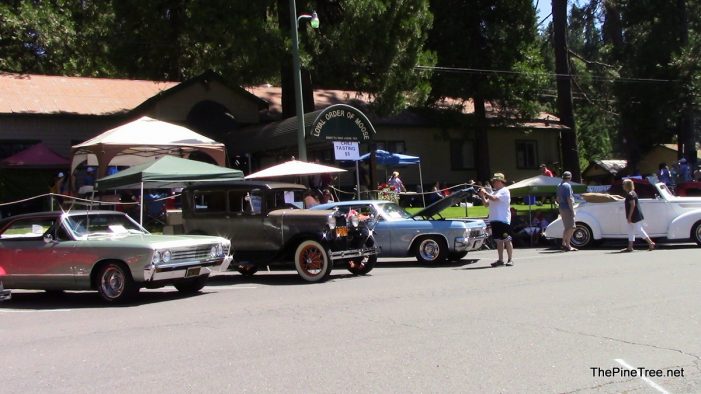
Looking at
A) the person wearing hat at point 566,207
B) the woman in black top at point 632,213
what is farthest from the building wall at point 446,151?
the woman in black top at point 632,213

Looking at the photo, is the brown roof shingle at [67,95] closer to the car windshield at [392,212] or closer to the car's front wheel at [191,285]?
the car windshield at [392,212]

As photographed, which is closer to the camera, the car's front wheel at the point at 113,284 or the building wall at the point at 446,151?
the car's front wheel at the point at 113,284

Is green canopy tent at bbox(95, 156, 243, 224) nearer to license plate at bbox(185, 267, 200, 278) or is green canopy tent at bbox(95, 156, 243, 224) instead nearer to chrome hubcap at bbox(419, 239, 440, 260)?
license plate at bbox(185, 267, 200, 278)

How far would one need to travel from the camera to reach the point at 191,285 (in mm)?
11414

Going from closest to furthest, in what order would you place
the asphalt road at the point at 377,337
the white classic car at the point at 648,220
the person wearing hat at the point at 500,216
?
1. the asphalt road at the point at 377,337
2. the person wearing hat at the point at 500,216
3. the white classic car at the point at 648,220

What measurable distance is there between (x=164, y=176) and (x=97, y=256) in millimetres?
4532

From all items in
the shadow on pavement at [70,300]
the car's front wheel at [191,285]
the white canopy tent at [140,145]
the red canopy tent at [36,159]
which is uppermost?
the red canopy tent at [36,159]

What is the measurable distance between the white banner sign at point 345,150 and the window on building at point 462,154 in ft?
48.5

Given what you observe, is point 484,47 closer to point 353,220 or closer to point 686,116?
point 686,116

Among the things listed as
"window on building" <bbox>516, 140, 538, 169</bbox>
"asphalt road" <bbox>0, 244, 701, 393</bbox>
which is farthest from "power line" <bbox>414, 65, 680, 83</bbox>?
"asphalt road" <bbox>0, 244, 701, 393</bbox>

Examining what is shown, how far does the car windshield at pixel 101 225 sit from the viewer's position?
10725mm

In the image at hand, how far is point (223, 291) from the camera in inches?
451

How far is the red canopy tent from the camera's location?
77.1ft

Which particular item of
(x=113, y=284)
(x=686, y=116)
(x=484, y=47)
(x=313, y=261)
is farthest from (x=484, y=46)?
(x=113, y=284)
